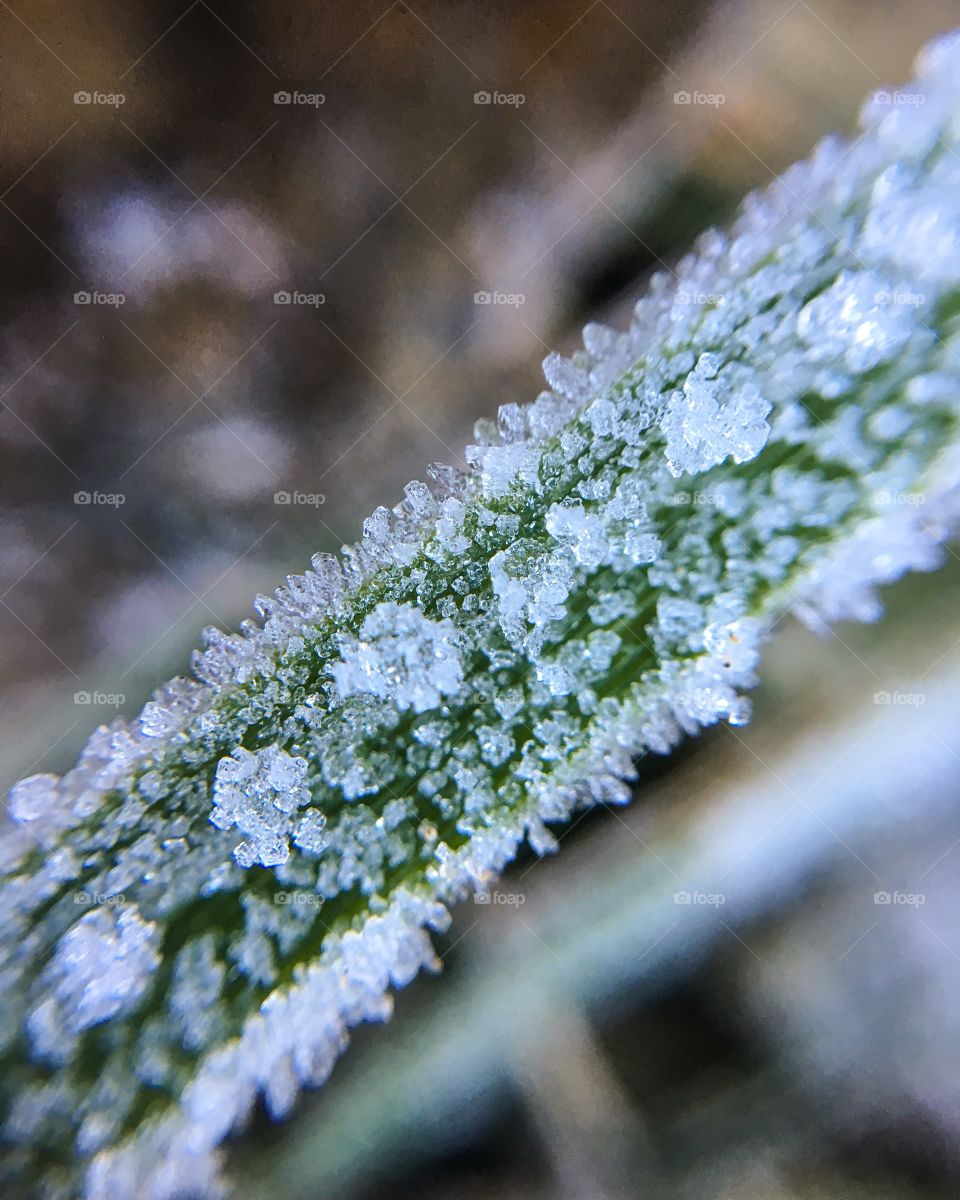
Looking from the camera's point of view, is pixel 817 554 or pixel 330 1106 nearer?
pixel 817 554

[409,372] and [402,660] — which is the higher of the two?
[409,372]

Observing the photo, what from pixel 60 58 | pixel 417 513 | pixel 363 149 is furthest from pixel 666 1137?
pixel 60 58

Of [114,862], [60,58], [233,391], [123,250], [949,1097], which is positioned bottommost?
[949,1097]

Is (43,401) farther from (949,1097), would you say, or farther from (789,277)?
(949,1097)

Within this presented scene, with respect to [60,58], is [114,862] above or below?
below

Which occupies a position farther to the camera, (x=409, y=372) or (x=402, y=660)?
(x=409, y=372)

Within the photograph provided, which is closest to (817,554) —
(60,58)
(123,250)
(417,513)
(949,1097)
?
(417,513)
